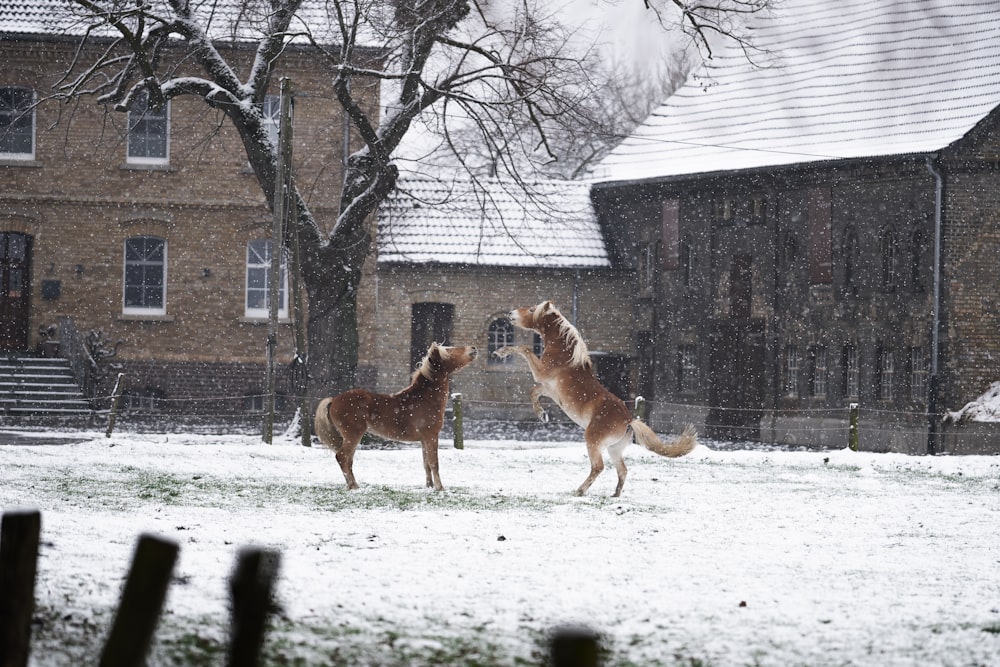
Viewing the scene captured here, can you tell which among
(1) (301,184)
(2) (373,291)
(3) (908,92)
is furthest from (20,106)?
(3) (908,92)

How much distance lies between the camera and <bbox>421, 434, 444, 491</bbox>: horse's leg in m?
12.7

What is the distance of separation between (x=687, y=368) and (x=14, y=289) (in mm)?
16763

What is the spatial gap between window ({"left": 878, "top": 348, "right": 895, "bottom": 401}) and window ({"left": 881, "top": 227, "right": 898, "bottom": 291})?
4.88 feet

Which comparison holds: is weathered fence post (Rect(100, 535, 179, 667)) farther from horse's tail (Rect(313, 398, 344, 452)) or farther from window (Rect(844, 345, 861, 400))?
window (Rect(844, 345, 861, 400))

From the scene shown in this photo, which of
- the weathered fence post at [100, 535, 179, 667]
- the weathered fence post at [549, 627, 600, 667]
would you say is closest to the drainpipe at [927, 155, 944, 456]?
the weathered fence post at [100, 535, 179, 667]

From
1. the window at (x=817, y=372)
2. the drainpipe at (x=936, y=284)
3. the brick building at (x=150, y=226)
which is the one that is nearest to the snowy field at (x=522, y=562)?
the drainpipe at (x=936, y=284)

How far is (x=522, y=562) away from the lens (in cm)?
848

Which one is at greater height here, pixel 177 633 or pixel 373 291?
pixel 373 291

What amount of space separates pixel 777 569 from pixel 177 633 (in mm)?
4414

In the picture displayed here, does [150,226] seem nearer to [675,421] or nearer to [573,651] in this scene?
[675,421]

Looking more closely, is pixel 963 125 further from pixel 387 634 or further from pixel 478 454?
pixel 387 634

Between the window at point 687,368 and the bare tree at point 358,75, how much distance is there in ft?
37.0

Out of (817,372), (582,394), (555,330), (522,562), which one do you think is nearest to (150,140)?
(817,372)

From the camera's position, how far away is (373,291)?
32250mm
